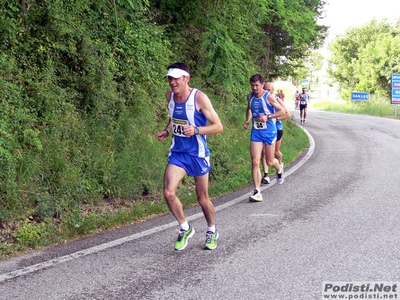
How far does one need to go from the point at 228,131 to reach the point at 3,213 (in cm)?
792

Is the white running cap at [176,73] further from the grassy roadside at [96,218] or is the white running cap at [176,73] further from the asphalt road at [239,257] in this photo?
the grassy roadside at [96,218]

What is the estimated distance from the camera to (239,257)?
5.18 metres

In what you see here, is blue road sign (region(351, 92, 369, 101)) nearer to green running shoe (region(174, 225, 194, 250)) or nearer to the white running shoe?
the white running shoe

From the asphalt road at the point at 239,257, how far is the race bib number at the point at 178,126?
1.22m

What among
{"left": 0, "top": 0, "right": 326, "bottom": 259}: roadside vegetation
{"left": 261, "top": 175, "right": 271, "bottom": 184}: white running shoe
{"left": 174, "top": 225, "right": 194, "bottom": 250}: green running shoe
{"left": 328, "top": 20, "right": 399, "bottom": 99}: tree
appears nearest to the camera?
{"left": 174, "top": 225, "right": 194, "bottom": 250}: green running shoe

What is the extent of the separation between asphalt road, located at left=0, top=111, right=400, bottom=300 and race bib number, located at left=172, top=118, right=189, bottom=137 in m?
1.22

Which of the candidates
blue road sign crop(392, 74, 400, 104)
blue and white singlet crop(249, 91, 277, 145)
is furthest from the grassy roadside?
blue road sign crop(392, 74, 400, 104)

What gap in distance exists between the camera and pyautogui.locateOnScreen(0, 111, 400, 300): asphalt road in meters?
4.32

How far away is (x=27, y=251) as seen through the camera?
17.9 feet

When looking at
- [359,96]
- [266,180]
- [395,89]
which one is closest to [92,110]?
[266,180]

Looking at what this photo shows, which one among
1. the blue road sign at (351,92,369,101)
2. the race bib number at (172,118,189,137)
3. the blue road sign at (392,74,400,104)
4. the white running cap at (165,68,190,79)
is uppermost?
the white running cap at (165,68,190,79)

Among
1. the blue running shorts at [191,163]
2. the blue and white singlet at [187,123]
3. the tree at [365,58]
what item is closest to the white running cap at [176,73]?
the blue and white singlet at [187,123]

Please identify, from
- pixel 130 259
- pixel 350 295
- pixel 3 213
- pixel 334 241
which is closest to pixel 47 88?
pixel 3 213

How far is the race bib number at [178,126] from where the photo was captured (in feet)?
17.5
